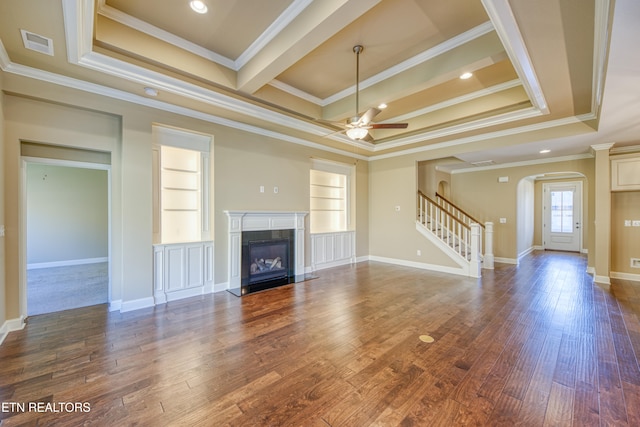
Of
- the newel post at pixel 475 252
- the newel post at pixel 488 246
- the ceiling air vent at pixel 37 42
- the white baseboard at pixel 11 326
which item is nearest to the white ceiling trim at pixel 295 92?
the ceiling air vent at pixel 37 42

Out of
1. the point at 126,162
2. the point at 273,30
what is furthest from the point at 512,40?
the point at 126,162

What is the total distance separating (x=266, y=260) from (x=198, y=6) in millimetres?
4015

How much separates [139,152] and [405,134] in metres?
5.08

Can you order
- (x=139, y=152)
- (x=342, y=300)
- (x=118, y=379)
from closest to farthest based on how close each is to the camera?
(x=118, y=379)
(x=139, y=152)
(x=342, y=300)

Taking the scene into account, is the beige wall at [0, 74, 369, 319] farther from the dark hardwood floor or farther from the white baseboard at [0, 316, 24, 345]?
the dark hardwood floor

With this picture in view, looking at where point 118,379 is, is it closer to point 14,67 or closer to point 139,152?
point 139,152

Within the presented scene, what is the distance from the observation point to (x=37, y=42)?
2561 mm

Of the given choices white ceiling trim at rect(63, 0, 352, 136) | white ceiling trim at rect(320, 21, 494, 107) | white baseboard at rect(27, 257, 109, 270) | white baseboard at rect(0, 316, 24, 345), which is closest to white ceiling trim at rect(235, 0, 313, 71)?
white ceiling trim at rect(63, 0, 352, 136)

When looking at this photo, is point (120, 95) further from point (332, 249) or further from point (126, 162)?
point (332, 249)

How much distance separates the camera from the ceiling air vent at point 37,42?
2461 millimetres

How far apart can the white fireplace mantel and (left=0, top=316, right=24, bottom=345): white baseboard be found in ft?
8.32

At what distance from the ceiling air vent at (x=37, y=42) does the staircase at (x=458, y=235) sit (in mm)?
6696

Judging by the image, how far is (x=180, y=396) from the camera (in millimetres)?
1994

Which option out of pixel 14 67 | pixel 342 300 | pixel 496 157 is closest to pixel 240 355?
pixel 342 300
